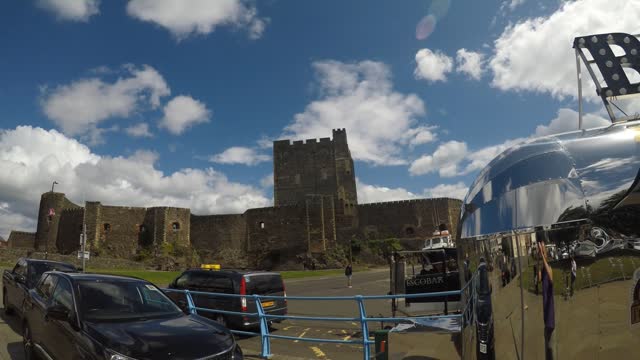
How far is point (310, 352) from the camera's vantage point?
9039mm

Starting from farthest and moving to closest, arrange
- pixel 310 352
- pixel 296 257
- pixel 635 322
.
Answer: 1. pixel 296 257
2. pixel 310 352
3. pixel 635 322

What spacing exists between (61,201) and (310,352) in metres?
63.7

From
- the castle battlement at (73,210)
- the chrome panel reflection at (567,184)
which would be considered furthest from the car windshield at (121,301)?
the castle battlement at (73,210)

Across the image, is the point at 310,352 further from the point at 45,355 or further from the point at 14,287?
the point at 14,287

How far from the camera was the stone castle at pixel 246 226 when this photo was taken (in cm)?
5672

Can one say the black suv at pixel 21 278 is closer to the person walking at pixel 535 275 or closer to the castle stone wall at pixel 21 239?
the person walking at pixel 535 275

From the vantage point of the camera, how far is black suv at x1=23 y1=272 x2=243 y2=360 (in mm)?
4863

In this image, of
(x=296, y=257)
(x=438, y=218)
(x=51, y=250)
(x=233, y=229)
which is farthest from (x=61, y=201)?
(x=438, y=218)

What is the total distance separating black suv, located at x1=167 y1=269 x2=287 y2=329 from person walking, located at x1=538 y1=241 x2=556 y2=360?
31.1ft

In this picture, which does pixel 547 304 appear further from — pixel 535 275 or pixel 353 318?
pixel 353 318

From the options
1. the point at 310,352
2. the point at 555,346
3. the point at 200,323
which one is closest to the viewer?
the point at 555,346

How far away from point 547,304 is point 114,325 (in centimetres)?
515

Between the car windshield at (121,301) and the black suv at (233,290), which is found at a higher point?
the car windshield at (121,301)

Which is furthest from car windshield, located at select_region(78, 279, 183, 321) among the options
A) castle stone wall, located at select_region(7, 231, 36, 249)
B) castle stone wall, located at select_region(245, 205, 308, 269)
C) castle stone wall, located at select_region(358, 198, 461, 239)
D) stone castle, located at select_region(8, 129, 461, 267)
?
castle stone wall, located at select_region(7, 231, 36, 249)
